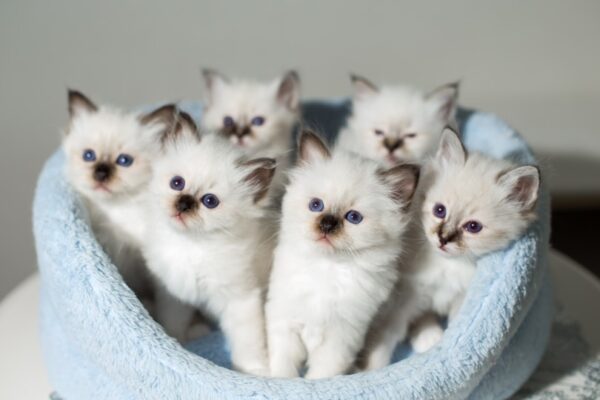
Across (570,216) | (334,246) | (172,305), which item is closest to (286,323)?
(334,246)

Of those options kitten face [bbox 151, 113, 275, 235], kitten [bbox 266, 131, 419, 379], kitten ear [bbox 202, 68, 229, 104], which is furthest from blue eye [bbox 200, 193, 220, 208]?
kitten ear [bbox 202, 68, 229, 104]

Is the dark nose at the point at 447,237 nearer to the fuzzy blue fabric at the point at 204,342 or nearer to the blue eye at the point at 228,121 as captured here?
the fuzzy blue fabric at the point at 204,342

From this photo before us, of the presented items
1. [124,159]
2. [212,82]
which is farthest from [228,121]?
[124,159]

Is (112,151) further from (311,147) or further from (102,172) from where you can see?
(311,147)

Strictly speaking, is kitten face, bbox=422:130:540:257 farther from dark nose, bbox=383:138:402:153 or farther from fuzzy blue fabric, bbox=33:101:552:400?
dark nose, bbox=383:138:402:153

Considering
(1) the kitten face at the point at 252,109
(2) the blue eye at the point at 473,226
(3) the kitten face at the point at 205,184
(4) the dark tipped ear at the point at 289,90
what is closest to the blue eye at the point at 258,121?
(1) the kitten face at the point at 252,109
